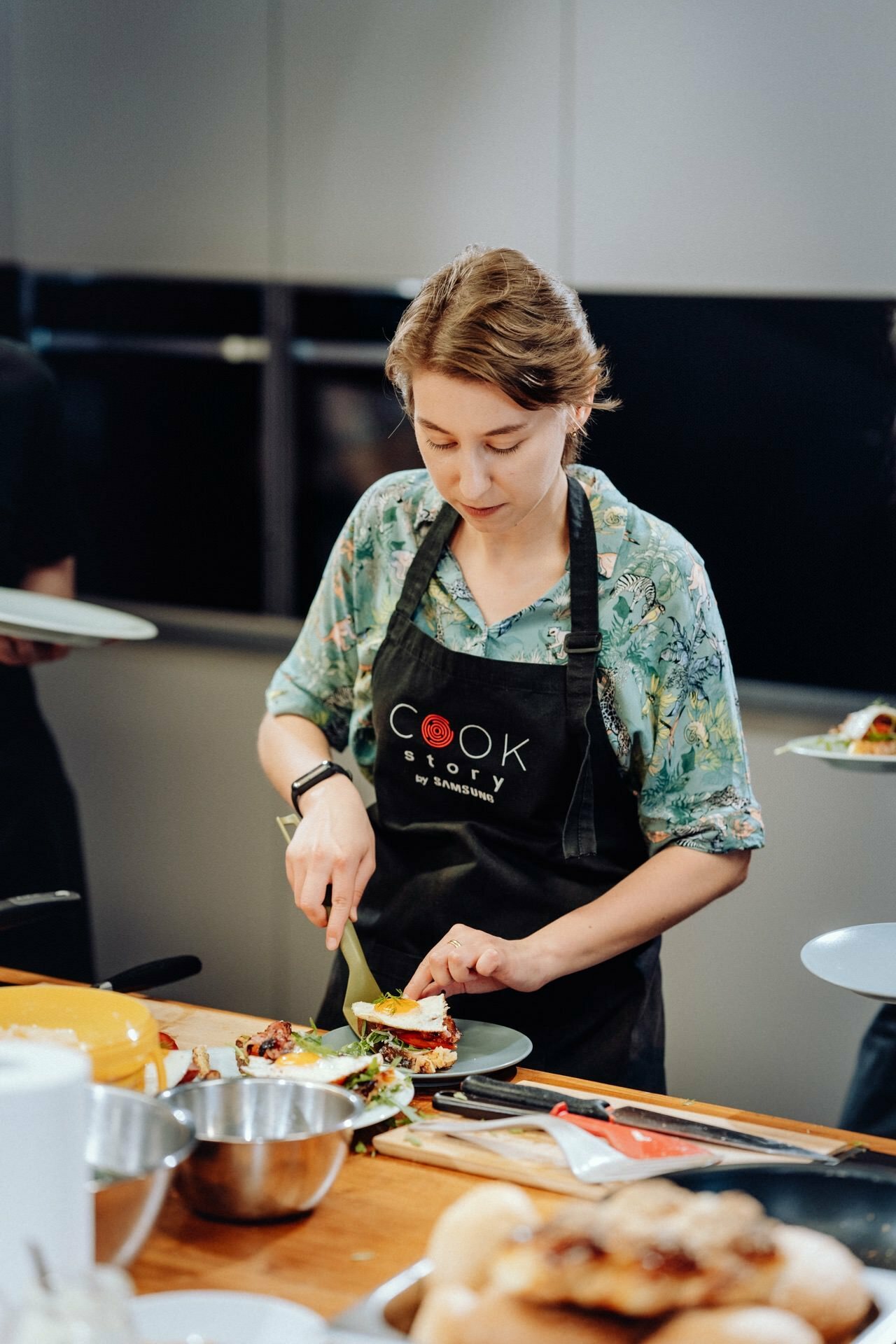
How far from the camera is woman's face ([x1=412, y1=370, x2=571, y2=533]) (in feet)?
4.86

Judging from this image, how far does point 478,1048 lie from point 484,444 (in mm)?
601

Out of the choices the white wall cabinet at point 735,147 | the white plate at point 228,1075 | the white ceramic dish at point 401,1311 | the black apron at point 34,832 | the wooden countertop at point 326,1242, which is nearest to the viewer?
the white ceramic dish at point 401,1311

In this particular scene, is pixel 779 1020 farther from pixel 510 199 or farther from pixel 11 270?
pixel 11 270

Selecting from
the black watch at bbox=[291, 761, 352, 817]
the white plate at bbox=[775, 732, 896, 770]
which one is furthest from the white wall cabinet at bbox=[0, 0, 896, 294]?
the black watch at bbox=[291, 761, 352, 817]

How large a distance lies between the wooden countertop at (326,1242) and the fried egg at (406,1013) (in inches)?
7.4

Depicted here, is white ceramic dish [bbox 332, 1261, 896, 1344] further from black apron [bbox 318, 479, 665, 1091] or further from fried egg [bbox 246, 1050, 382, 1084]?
black apron [bbox 318, 479, 665, 1091]

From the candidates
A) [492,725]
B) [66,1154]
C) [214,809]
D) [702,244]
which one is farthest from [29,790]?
[66,1154]

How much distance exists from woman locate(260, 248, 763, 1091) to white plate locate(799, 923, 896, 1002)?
30 centimetres

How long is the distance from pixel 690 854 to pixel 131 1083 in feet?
2.28

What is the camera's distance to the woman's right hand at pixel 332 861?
4.98 ft

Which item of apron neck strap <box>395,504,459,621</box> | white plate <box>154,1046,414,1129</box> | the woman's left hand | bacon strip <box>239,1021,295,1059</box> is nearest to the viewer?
white plate <box>154,1046,414,1129</box>

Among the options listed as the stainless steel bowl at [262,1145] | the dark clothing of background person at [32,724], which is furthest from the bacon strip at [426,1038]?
the dark clothing of background person at [32,724]

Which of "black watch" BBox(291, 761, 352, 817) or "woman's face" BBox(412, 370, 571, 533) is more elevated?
"woman's face" BBox(412, 370, 571, 533)

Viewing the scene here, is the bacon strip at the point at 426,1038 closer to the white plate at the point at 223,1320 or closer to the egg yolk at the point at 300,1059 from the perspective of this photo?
the egg yolk at the point at 300,1059
